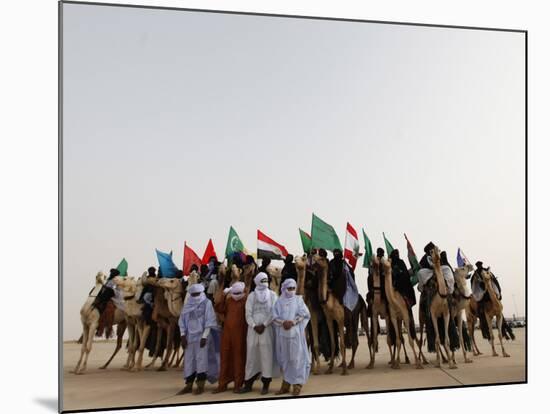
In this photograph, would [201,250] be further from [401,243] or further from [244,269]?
[401,243]

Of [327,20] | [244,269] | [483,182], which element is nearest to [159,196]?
[244,269]

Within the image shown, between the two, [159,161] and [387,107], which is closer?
[159,161]

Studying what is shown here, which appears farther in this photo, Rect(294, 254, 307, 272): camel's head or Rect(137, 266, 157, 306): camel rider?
Rect(294, 254, 307, 272): camel's head

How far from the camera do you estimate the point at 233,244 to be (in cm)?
948

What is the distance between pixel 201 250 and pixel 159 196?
0.63 m

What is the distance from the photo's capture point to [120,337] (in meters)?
9.38

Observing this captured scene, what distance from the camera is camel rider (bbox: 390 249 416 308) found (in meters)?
9.98

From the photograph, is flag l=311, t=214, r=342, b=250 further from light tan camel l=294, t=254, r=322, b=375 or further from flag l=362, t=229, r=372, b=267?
flag l=362, t=229, r=372, b=267

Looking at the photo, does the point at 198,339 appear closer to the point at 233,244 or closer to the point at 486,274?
the point at 233,244

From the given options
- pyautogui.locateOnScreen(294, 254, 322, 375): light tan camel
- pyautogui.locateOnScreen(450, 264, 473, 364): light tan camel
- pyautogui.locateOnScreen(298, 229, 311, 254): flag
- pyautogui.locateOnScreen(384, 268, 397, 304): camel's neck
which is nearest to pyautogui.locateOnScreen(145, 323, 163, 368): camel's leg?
pyautogui.locateOnScreen(294, 254, 322, 375): light tan camel

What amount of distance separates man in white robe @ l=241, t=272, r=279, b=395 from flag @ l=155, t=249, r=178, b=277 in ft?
2.44

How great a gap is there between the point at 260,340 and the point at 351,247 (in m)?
1.34

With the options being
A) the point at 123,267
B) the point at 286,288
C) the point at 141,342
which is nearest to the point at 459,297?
the point at 286,288

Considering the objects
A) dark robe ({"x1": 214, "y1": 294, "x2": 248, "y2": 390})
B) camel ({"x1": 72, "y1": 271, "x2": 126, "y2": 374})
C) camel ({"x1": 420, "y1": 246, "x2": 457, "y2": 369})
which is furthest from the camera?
camel ({"x1": 420, "y1": 246, "x2": 457, "y2": 369})
